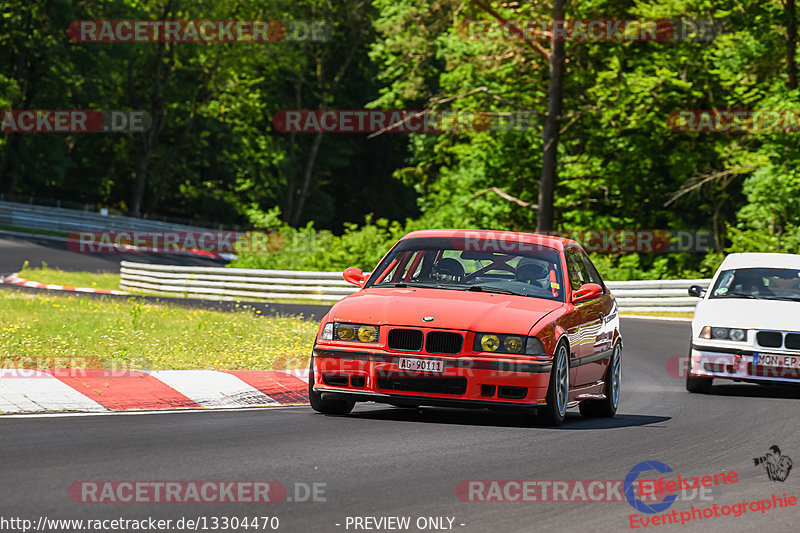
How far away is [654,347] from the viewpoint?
2058cm

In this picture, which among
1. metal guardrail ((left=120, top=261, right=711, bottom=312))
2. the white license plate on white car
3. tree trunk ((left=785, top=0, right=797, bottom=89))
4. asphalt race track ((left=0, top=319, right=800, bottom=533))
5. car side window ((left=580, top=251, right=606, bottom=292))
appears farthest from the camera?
tree trunk ((left=785, top=0, right=797, bottom=89))

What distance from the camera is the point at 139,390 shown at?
11.1 meters

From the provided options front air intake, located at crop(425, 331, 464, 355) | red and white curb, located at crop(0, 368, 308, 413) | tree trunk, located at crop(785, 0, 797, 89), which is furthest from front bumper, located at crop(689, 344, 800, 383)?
tree trunk, located at crop(785, 0, 797, 89)

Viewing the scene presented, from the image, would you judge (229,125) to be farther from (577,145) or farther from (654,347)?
(654,347)

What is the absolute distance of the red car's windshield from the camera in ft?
35.9

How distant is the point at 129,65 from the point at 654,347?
175 ft

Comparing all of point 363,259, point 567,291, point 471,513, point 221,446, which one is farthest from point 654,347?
point 363,259

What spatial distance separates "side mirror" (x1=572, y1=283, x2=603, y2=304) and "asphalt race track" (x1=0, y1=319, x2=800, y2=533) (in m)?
1.08

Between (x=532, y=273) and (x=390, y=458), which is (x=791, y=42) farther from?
(x=390, y=458)

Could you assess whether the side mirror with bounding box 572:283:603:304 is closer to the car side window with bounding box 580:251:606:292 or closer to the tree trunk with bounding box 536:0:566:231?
the car side window with bounding box 580:251:606:292

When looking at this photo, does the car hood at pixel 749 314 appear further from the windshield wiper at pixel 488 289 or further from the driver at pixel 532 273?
the windshield wiper at pixel 488 289

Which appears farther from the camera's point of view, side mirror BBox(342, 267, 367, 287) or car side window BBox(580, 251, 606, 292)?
car side window BBox(580, 251, 606, 292)

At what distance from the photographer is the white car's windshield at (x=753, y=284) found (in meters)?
15.2

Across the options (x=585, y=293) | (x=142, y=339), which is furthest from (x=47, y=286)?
(x=585, y=293)
